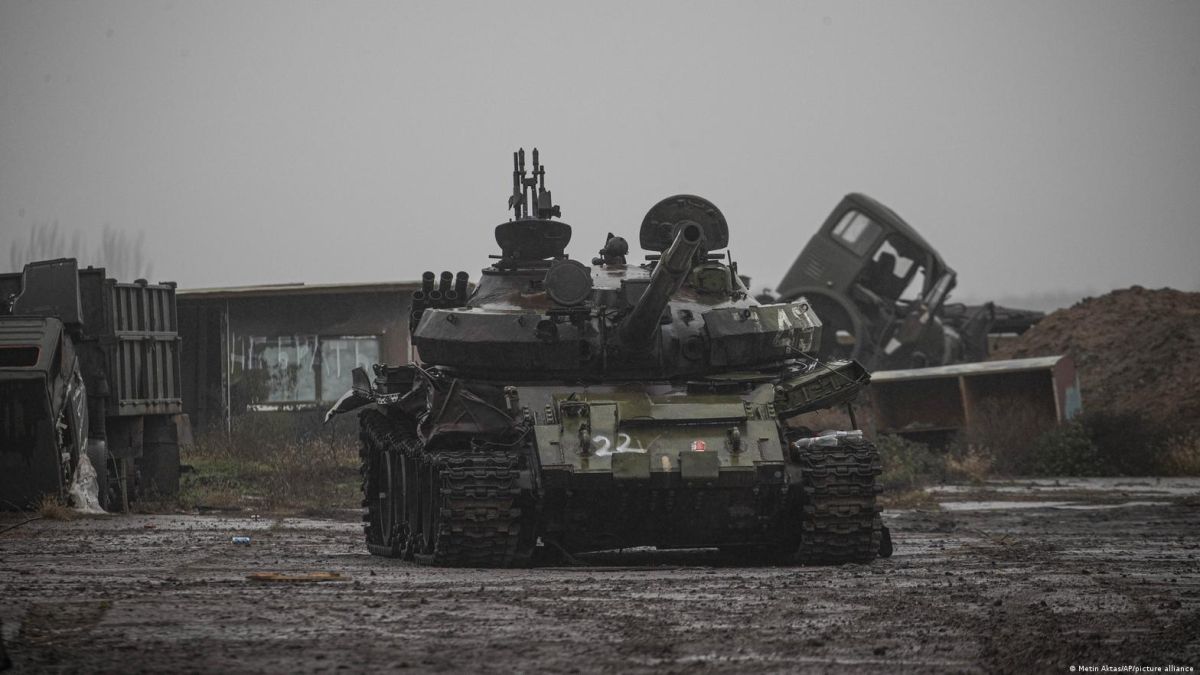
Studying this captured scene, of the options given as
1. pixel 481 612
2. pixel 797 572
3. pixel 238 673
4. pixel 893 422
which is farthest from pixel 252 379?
pixel 238 673

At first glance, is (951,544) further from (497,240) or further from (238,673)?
(238,673)

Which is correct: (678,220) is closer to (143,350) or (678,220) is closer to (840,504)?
(840,504)

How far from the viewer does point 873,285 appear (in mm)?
33469

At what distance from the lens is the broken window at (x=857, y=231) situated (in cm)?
3278

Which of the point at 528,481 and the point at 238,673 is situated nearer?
the point at 238,673

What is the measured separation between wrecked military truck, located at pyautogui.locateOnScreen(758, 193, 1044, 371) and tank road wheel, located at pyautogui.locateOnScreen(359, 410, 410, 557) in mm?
17368

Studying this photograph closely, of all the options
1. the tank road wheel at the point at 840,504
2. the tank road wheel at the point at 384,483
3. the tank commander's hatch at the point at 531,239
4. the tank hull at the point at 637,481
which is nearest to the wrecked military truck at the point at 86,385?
the tank road wheel at the point at 384,483

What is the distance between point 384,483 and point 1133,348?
70.3 ft

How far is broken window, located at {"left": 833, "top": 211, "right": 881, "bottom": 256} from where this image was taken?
32.8m

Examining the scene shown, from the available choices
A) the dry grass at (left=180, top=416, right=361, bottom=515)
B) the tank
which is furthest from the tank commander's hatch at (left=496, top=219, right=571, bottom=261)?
the dry grass at (left=180, top=416, right=361, bottom=515)

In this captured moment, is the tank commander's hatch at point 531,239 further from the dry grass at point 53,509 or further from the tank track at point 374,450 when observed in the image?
the dry grass at point 53,509

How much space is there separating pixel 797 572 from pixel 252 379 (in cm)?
2179

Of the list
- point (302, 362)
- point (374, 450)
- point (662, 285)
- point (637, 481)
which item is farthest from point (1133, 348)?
point (637, 481)

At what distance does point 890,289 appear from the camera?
33.5 m
